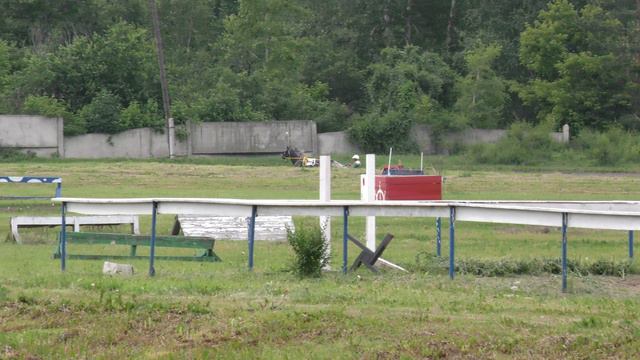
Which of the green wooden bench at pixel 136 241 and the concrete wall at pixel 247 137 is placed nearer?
the green wooden bench at pixel 136 241

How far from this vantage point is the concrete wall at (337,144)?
69.6 meters

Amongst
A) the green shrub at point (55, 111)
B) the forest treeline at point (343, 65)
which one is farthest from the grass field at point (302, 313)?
the forest treeline at point (343, 65)

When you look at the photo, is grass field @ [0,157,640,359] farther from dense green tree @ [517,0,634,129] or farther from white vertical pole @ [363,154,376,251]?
dense green tree @ [517,0,634,129]

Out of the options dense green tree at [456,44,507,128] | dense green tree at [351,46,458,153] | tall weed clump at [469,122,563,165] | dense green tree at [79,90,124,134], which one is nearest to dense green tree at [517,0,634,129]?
dense green tree at [456,44,507,128]

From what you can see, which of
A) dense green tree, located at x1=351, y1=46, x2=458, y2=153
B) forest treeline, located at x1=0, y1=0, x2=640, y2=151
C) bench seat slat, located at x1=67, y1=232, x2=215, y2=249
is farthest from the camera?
forest treeline, located at x1=0, y1=0, x2=640, y2=151

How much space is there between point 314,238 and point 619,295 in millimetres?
3656

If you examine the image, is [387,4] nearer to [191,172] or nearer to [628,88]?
[628,88]

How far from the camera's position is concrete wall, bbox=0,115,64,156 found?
6116 cm

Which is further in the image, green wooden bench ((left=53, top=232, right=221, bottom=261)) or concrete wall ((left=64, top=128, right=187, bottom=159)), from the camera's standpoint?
concrete wall ((left=64, top=128, right=187, bottom=159))

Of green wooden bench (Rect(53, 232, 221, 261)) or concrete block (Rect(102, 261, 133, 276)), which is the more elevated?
green wooden bench (Rect(53, 232, 221, 261))

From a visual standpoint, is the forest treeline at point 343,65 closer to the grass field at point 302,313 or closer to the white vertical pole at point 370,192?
the white vertical pole at point 370,192

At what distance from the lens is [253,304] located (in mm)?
11812

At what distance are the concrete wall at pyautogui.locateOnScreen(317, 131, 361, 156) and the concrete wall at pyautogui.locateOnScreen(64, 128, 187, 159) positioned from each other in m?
8.59

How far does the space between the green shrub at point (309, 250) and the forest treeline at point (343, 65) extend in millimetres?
51913
